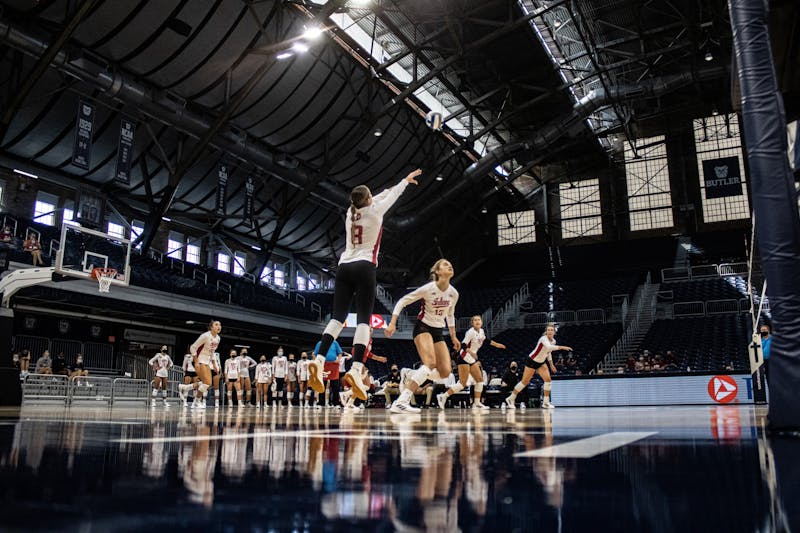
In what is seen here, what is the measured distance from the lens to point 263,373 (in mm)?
20797

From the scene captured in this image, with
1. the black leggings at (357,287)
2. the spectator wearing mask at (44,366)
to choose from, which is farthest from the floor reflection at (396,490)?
the spectator wearing mask at (44,366)

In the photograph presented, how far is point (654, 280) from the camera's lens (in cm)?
3453

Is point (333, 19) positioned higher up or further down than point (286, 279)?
higher up

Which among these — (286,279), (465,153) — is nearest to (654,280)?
(465,153)

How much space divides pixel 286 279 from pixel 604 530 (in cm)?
3330

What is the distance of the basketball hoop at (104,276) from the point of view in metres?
16.4

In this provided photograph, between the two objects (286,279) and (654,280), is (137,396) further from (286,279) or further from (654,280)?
(654,280)

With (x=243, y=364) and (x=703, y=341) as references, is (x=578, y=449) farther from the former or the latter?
(x=703, y=341)

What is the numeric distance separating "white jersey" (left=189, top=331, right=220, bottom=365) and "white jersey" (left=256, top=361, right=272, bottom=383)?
6.77 m

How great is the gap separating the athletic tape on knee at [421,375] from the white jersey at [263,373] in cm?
1349

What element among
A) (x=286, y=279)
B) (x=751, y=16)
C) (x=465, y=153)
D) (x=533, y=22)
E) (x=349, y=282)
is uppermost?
(x=533, y=22)

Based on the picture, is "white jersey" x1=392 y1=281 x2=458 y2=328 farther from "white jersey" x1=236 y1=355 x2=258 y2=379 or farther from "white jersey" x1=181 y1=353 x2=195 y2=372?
"white jersey" x1=236 y1=355 x2=258 y2=379

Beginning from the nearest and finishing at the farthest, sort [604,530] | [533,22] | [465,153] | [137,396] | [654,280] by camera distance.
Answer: [604,530]
[137,396]
[533,22]
[465,153]
[654,280]

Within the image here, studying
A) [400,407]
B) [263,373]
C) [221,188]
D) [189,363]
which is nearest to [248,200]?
[221,188]
